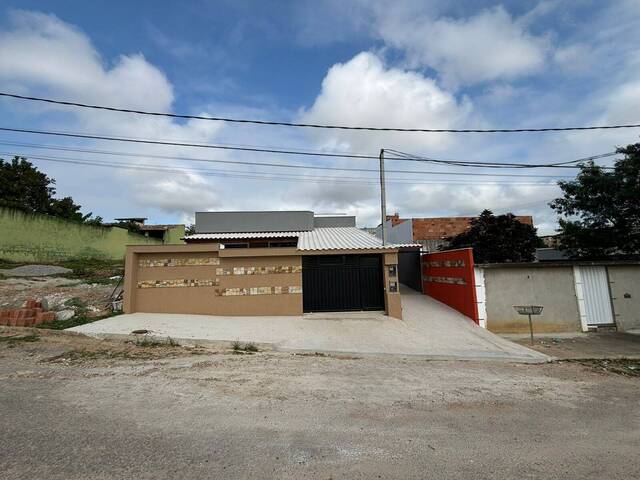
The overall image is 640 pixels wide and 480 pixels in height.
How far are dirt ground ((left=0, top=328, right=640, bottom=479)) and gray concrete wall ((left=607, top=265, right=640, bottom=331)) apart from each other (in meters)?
6.55

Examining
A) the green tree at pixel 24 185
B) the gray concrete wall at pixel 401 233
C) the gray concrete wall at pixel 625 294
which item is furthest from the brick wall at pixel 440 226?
the green tree at pixel 24 185

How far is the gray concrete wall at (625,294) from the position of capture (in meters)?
11.4

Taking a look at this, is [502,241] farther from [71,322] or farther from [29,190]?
[29,190]

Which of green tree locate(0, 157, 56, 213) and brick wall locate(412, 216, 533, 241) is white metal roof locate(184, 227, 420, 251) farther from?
green tree locate(0, 157, 56, 213)

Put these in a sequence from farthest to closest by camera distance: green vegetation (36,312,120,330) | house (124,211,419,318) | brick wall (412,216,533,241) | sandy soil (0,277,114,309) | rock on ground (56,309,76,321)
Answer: brick wall (412,216,533,241), sandy soil (0,277,114,309), house (124,211,419,318), rock on ground (56,309,76,321), green vegetation (36,312,120,330)

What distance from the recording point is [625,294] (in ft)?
38.0

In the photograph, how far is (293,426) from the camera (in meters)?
3.79

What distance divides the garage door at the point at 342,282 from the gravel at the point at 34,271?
44.4 ft

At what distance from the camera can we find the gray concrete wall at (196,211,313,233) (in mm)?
19141

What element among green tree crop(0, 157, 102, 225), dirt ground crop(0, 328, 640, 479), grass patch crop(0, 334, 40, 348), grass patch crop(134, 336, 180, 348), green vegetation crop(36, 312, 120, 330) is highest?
green tree crop(0, 157, 102, 225)

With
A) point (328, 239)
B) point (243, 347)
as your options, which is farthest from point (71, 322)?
point (328, 239)

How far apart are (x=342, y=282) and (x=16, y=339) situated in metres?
8.58

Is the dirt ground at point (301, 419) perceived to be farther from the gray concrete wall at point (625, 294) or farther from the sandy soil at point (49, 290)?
the gray concrete wall at point (625, 294)

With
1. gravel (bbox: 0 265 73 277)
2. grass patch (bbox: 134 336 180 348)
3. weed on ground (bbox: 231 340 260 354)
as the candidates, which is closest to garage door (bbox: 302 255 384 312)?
weed on ground (bbox: 231 340 260 354)
